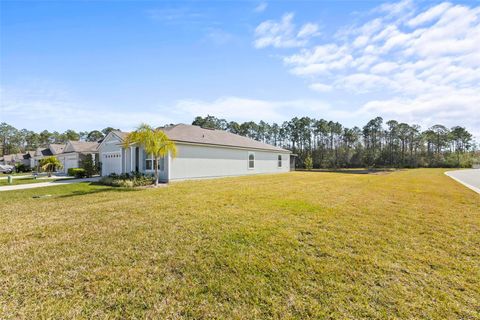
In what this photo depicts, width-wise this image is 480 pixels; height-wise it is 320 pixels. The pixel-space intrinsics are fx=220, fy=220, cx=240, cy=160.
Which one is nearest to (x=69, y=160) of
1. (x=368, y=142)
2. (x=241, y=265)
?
(x=241, y=265)

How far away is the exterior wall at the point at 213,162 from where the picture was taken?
15.2 metres

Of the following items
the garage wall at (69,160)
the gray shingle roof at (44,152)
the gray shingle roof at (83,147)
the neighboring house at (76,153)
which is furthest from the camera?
the gray shingle roof at (44,152)

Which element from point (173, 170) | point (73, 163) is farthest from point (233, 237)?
point (73, 163)

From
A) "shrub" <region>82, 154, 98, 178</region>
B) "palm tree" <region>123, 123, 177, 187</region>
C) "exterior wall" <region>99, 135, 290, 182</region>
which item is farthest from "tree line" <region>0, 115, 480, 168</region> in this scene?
"palm tree" <region>123, 123, 177, 187</region>

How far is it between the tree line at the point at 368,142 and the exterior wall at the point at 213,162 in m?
29.7

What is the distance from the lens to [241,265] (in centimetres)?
344

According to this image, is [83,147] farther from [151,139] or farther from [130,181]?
[151,139]

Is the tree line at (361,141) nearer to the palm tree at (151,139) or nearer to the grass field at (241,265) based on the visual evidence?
the palm tree at (151,139)

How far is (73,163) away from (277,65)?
25.2 m

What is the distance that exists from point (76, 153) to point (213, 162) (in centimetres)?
1765

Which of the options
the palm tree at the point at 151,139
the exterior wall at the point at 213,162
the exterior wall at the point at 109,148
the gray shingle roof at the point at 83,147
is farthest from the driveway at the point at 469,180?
the gray shingle roof at the point at 83,147

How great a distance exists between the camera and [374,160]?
51.4 m

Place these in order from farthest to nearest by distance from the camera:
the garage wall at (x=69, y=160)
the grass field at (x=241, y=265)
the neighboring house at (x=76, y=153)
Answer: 1. the garage wall at (x=69, y=160)
2. the neighboring house at (x=76, y=153)
3. the grass field at (x=241, y=265)

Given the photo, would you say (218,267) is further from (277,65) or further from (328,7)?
(277,65)
